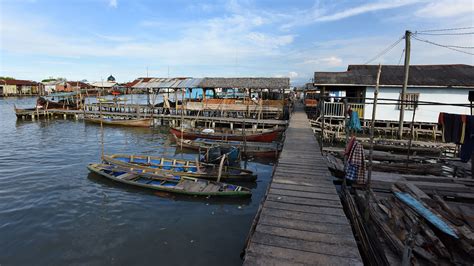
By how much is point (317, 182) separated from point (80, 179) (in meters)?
11.6

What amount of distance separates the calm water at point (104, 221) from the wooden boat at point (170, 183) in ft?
1.19

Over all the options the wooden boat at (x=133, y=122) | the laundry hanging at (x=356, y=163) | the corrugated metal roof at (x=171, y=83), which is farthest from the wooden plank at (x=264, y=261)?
the wooden boat at (x=133, y=122)

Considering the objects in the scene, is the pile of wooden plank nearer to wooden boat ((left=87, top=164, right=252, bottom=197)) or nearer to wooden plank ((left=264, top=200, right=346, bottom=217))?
wooden plank ((left=264, top=200, right=346, bottom=217))

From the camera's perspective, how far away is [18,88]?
261 ft

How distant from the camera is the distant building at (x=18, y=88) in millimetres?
73500

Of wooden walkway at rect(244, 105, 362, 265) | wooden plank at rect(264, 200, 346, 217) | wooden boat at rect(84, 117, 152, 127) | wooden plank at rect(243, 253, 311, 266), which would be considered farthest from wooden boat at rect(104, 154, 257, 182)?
wooden boat at rect(84, 117, 152, 127)

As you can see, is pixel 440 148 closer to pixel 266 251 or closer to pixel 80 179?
pixel 266 251

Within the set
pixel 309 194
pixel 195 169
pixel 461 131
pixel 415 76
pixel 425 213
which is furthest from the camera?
pixel 415 76

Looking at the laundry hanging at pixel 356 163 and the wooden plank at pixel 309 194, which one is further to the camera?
the laundry hanging at pixel 356 163

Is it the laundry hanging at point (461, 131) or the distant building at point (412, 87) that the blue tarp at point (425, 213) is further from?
the distant building at point (412, 87)

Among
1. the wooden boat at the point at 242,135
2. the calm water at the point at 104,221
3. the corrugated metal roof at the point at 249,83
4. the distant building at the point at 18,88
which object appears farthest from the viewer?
the distant building at the point at 18,88

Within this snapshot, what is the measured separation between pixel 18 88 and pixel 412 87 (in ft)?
322

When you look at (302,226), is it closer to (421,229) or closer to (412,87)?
(421,229)

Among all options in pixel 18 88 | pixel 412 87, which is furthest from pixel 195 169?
pixel 18 88
